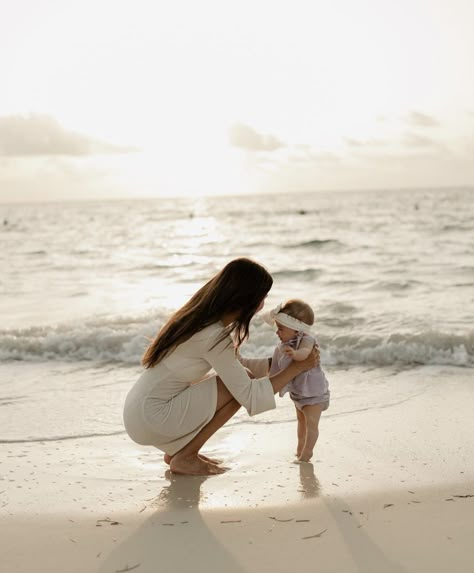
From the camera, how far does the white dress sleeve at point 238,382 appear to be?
3932mm

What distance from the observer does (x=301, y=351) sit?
4.11 meters

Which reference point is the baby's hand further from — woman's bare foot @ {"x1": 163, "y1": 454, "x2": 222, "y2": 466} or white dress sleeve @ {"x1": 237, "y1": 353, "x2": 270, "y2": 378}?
woman's bare foot @ {"x1": 163, "y1": 454, "x2": 222, "y2": 466}

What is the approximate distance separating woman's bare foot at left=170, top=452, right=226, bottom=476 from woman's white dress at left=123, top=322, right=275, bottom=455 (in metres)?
0.07

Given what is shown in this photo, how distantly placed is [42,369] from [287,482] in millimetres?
4284

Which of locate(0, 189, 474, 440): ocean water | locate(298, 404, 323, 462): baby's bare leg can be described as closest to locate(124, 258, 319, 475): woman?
locate(298, 404, 323, 462): baby's bare leg

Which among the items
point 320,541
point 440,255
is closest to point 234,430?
point 320,541

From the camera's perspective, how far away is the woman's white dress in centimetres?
397

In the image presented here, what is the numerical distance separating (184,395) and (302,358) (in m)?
0.71

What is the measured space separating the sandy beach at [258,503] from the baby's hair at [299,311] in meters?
0.87

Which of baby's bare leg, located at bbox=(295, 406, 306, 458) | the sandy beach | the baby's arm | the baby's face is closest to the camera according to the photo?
the sandy beach

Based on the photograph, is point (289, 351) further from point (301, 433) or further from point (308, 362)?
point (301, 433)

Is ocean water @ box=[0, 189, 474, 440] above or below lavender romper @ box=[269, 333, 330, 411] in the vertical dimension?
below

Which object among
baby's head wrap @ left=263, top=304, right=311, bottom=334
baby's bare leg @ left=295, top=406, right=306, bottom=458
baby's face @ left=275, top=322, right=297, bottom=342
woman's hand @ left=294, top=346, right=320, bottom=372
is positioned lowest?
baby's bare leg @ left=295, top=406, right=306, bottom=458

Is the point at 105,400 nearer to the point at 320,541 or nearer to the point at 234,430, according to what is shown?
the point at 234,430
